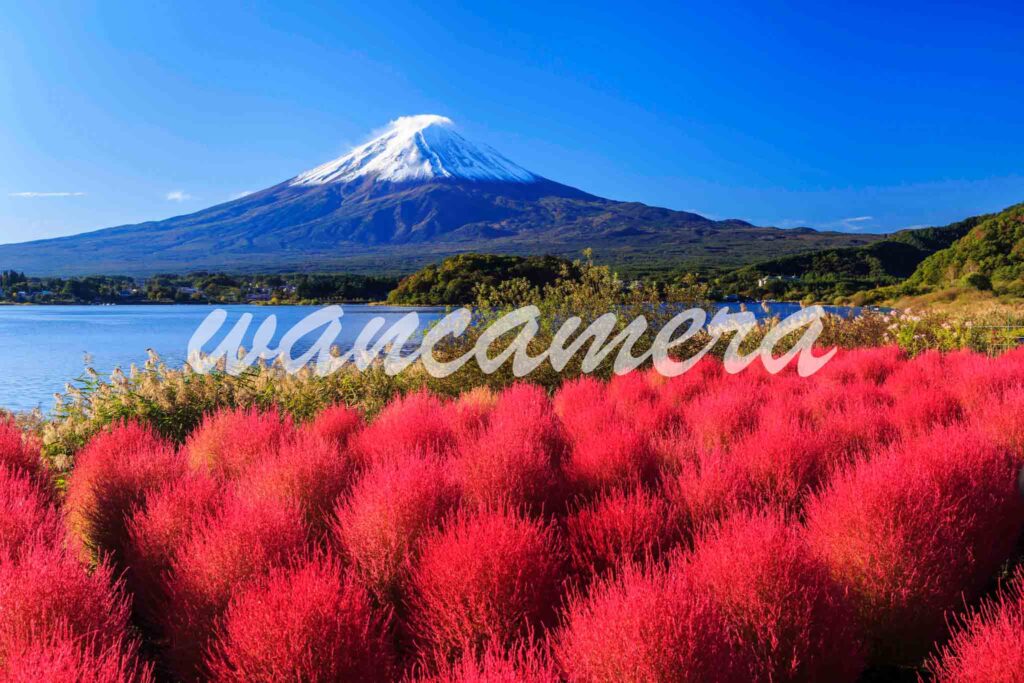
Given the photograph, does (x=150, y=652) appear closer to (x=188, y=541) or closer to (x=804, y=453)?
(x=188, y=541)

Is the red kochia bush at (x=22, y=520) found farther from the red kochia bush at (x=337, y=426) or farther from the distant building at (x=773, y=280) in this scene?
the distant building at (x=773, y=280)

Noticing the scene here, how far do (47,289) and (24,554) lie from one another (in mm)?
77625

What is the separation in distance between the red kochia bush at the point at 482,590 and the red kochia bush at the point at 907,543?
1423 millimetres

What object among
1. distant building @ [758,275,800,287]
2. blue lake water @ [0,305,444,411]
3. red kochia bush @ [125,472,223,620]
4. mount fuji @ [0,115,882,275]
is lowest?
blue lake water @ [0,305,444,411]

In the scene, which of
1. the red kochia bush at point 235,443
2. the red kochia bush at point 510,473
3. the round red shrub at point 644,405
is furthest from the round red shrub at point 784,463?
the red kochia bush at point 235,443

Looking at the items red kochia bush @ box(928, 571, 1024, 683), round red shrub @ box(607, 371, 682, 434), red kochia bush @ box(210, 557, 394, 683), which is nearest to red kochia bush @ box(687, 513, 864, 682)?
red kochia bush @ box(928, 571, 1024, 683)

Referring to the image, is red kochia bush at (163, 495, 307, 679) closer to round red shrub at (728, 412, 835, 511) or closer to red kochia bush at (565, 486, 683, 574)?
red kochia bush at (565, 486, 683, 574)

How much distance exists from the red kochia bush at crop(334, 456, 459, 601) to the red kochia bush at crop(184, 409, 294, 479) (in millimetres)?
1596

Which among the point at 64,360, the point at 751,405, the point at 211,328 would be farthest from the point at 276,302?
the point at 751,405

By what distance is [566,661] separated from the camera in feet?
8.02

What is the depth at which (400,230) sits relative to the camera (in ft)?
437

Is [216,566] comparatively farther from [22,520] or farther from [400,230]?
[400,230]

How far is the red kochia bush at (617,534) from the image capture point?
3.44 meters

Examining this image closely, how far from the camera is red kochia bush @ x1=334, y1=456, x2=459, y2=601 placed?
3.39m
